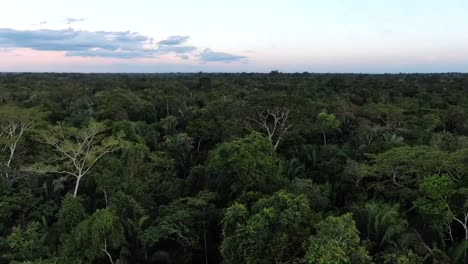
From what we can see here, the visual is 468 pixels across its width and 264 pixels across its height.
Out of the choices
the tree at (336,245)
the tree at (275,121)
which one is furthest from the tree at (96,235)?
the tree at (275,121)

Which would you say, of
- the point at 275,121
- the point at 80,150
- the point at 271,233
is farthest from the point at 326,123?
the point at 271,233

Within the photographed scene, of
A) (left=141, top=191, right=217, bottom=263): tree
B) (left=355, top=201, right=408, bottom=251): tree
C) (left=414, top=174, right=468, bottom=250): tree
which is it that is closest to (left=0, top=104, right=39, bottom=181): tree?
(left=141, top=191, right=217, bottom=263): tree

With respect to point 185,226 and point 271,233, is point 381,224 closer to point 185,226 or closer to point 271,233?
point 271,233

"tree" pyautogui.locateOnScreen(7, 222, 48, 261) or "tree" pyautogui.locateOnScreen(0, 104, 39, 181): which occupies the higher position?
"tree" pyautogui.locateOnScreen(0, 104, 39, 181)

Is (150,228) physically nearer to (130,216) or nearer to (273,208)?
(130,216)

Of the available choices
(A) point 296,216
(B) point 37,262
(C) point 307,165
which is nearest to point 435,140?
(C) point 307,165

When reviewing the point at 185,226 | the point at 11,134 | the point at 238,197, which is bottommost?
the point at 185,226

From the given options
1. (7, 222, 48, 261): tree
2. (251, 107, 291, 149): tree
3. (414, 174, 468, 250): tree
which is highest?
(251, 107, 291, 149): tree

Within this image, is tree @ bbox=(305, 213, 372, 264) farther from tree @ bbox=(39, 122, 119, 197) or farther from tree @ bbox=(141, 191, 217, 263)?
tree @ bbox=(39, 122, 119, 197)

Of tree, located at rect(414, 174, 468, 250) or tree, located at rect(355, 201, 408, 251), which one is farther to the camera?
tree, located at rect(414, 174, 468, 250)
